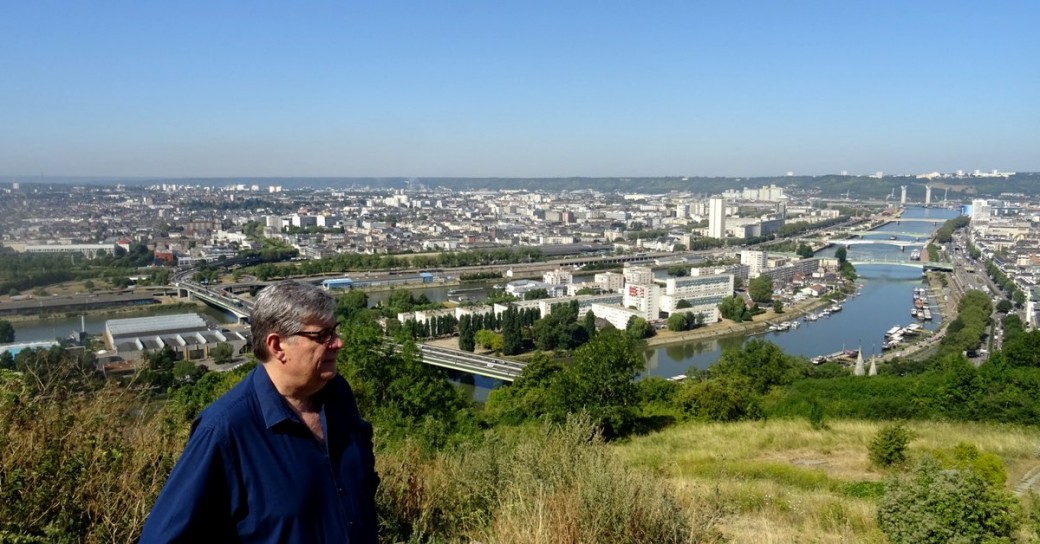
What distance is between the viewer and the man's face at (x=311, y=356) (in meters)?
0.50

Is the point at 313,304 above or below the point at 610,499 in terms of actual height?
above

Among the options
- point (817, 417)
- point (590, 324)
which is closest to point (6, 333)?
point (590, 324)

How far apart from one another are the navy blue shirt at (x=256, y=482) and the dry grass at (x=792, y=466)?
2.58 ft

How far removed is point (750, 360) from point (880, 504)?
14.5 ft

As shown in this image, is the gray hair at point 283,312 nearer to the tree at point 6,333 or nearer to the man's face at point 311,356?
the man's face at point 311,356

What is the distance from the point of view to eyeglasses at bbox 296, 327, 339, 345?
1.63ft

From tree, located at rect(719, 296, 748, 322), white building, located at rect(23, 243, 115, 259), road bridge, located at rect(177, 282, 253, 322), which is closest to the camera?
white building, located at rect(23, 243, 115, 259)

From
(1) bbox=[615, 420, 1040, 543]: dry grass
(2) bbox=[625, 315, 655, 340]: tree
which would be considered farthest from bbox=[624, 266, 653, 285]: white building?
(1) bbox=[615, 420, 1040, 543]: dry grass

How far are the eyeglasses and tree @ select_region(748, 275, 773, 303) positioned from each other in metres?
14.1

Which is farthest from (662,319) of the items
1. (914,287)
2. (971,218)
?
(971,218)

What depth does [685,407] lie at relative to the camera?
3.96 metres

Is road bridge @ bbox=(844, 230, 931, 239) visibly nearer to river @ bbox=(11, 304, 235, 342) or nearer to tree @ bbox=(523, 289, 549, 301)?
tree @ bbox=(523, 289, 549, 301)

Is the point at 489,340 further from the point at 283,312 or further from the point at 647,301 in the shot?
the point at 283,312

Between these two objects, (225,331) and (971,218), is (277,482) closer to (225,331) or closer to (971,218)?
(225,331)
